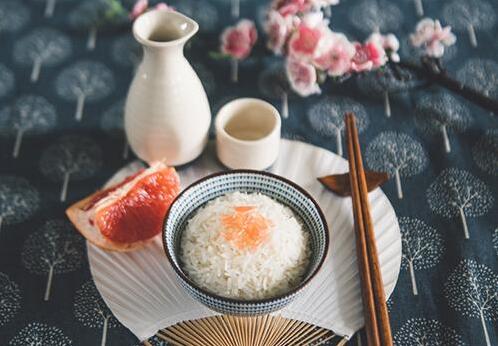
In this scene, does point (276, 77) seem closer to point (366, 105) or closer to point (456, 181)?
point (366, 105)

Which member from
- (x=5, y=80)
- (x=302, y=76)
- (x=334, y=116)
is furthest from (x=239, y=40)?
(x=5, y=80)

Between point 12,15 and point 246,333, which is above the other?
point 12,15

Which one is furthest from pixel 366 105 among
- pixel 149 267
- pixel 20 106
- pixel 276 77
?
pixel 20 106

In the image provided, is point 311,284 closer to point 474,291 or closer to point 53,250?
point 474,291

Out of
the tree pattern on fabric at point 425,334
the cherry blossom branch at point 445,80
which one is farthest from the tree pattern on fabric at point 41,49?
the tree pattern on fabric at point 425,334

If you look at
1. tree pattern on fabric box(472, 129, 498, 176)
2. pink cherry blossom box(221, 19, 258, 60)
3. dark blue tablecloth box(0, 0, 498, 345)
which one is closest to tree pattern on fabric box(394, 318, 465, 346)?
dark blue tablecloth box(0, 0, 498, 345)
